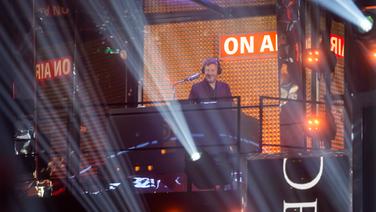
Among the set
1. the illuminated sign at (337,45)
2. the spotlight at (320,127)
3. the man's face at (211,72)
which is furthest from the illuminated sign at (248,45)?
the spotlight at (320,127)

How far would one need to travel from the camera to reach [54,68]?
13.5 metres

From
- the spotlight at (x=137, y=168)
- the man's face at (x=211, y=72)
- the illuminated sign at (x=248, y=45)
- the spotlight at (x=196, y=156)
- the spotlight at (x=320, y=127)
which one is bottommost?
the spotlight at (x=137, y=168)

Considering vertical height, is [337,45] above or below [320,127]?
above

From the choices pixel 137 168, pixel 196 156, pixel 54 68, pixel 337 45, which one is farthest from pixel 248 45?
pixel 196 156

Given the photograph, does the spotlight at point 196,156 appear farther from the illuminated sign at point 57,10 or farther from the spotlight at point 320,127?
the illuminated sign at point 57,10

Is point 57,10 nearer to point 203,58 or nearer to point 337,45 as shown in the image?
point 203,58

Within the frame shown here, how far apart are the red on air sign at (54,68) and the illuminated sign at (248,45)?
3.16 m

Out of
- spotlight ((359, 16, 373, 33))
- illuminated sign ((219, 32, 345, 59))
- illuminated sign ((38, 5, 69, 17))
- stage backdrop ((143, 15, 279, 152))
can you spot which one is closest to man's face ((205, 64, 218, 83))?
stage backdrop ((143, 15, 279, 152))

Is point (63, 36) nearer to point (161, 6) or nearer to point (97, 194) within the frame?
point (161, 6)

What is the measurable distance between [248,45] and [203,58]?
0.94 m

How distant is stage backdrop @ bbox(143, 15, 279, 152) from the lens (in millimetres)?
12195

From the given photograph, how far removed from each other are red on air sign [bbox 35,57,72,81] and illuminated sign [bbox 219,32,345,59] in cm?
316

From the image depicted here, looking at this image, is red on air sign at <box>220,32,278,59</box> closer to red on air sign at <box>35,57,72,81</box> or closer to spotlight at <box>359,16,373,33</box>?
red on air sign at <box>35,57,72,81</box>

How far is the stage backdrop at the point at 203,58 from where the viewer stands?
12195 mm
